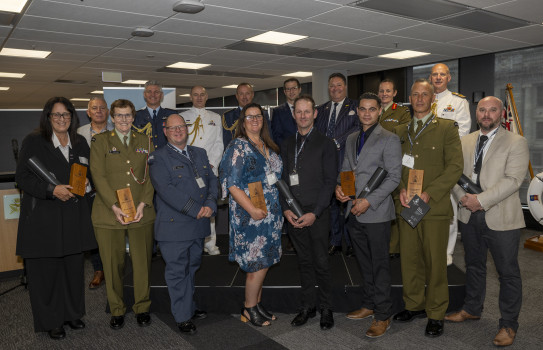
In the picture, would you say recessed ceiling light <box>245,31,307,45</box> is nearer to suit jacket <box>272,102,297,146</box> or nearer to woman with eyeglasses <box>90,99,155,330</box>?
suit jacket <box>272,102,297,146</box>

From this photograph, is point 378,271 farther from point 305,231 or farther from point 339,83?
point 339,83

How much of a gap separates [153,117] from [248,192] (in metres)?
1.58

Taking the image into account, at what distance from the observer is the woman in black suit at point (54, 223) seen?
2.78 metres

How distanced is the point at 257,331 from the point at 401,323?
41.0 inches

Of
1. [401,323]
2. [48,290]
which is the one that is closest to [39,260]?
[48,290]

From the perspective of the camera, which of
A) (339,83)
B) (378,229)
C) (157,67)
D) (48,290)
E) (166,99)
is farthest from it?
(157,67)

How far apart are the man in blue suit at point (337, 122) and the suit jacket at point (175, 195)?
53.4 inches

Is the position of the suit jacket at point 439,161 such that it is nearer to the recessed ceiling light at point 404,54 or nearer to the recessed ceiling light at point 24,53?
the recessed ceiling light at point 404,54

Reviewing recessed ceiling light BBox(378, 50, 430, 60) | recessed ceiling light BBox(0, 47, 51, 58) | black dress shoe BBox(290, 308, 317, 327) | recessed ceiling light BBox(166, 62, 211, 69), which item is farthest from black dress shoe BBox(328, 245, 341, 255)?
recessed ceiling light BBox(0, 47, 51, 58)

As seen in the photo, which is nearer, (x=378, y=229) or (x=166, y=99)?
(x=378, y=229)

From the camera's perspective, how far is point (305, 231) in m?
2.84

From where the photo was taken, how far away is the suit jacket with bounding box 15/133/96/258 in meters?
2.76

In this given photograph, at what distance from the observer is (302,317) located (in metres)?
2.99

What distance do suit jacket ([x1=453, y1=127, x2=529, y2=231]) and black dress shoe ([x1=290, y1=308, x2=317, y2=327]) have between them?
1.34 meters
